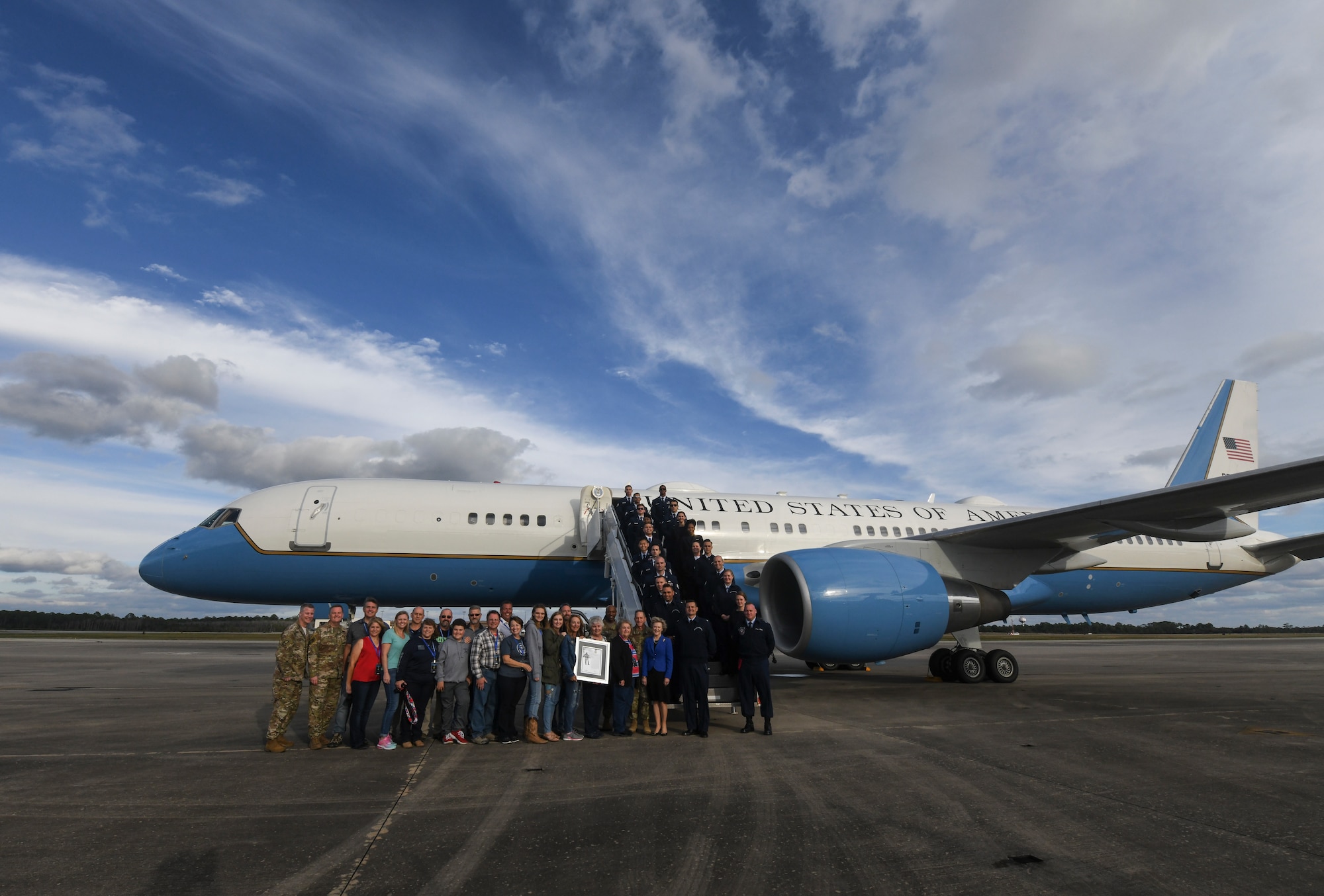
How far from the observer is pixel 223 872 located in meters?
3.70

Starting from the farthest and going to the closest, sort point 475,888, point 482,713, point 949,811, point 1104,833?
point 482,713 → point 949,811 → point 1104,833 → point 475,888

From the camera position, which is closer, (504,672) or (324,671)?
(324,671)

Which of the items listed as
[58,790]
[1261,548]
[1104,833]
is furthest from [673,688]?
[1261,548]

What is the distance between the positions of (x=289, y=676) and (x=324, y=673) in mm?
337

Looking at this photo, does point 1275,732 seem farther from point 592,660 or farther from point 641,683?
point 592,660

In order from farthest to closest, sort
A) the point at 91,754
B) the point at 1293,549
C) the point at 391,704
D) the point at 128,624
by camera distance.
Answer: the point at 128,624 → the point at 1293,549 → the point at 391,704 → the point at 91,754

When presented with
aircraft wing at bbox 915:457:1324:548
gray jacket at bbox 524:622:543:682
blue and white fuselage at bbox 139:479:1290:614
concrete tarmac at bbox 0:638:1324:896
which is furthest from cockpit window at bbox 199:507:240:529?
aircraft wing at bbox 915:457:1324:548

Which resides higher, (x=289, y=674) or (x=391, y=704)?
(x=289, y=674)

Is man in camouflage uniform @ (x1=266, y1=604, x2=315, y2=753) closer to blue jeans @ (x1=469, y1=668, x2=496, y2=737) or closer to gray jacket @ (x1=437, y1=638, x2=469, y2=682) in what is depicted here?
gray jacket @ (x1=437, y1=638, x2=469, y2=682)

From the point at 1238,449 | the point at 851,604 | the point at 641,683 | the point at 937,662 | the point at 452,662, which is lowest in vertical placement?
the point at 937,662

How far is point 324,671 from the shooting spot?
7.24m

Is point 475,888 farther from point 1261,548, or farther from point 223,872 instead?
point 1261,548

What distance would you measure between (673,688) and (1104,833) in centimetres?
499

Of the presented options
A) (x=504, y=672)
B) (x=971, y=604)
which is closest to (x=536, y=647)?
(x=504, y=672)
